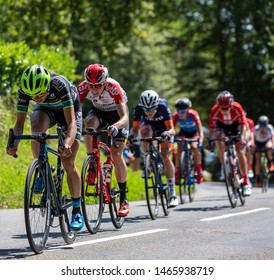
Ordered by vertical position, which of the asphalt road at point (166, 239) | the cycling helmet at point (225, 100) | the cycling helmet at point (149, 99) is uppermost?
the cycling helmet at point (225, 100)

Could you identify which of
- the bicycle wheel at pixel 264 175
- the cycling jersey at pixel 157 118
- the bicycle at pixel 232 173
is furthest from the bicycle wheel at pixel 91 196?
the bicycle wheel at pixel 264 175

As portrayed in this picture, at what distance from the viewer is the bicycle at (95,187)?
9.86 meters

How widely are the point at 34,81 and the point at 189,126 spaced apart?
8.96m

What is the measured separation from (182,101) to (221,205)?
91.9 inches

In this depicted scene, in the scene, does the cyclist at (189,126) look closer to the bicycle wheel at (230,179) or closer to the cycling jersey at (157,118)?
the bicycle wheel at (230,179)

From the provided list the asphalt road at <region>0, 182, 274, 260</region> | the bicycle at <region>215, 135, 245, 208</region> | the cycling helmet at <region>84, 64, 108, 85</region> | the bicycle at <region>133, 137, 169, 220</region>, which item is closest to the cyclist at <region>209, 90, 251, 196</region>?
the bicycle at <region>215, 135, 245, 208</region>

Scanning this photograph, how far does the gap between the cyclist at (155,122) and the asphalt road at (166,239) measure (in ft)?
2.26

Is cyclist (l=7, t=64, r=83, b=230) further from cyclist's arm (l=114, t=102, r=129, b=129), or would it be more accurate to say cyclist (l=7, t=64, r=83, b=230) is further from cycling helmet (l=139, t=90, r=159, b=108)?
cycling helmet (l=139, t=90, r=159, b=108)

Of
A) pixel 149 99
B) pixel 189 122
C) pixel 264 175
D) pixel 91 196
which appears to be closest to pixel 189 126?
pixel 189 122

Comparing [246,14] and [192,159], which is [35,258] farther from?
[246,14]

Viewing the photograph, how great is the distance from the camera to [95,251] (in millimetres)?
8336

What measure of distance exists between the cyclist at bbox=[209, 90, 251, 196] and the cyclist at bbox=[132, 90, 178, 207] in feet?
5.76

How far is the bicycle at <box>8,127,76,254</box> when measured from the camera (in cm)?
797

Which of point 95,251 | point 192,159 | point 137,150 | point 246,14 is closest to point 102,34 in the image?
point 137,150
